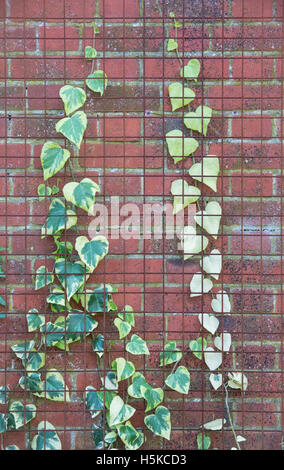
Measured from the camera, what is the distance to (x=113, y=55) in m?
1.33

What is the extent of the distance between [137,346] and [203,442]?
0.33 metres

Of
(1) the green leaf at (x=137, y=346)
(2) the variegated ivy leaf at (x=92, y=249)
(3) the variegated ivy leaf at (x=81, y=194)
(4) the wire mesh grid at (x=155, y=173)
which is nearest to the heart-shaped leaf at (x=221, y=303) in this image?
(4) the wire mesh grid at (x=155, y=173)

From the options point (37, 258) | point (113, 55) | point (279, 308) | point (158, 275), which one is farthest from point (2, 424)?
point (113, 55)

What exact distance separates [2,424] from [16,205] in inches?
24.4

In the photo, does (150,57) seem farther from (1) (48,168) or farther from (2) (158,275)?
(2) (158,275)

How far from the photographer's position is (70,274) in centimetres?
131

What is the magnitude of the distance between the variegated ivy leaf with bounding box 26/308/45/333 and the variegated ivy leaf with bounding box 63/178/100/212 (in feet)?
1.08

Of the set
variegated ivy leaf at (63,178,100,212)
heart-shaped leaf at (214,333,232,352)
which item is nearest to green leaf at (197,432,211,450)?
heart-shaped leaf at (214,333,232,352)

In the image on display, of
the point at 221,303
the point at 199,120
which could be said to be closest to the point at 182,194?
the point at 199,120

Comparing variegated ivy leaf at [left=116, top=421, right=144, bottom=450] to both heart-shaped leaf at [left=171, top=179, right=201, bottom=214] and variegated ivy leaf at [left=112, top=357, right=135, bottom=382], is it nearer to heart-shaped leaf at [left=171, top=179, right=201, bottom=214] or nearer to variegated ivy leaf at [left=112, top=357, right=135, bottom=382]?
variegated ivy leaf at [left=112, top=357, right=135, bottom=382]

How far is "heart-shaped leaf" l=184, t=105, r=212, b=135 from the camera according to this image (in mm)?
1315

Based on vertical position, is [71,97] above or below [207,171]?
above

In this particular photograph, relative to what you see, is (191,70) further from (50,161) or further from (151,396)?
(151,396)

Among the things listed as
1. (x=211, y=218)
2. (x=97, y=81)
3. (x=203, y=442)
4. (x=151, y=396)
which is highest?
(x=97, y=81)
